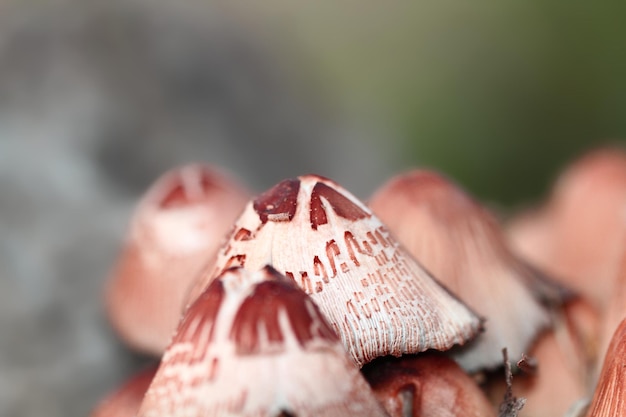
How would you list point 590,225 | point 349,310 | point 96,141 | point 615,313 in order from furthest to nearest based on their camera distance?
point 96,141
point 590,225
point 615,313
point 349,310

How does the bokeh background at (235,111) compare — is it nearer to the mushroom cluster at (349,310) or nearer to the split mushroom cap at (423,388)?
the mushroom cluster at (349,310)

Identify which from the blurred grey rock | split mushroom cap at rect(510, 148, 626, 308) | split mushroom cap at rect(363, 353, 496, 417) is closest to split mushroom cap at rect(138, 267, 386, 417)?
split mushroom cap at rect(363, 353, 496, 417)

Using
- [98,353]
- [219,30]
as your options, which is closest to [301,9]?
[219,30]

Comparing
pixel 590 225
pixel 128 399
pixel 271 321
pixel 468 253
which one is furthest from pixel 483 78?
pixel 271 321

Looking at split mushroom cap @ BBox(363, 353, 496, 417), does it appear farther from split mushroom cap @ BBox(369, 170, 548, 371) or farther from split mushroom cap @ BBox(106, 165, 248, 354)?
split mushroom cap @ BBox(106, 165, 248, 354)

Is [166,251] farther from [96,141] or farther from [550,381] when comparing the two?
[96,141]

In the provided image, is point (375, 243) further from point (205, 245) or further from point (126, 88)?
point (126, 88)
